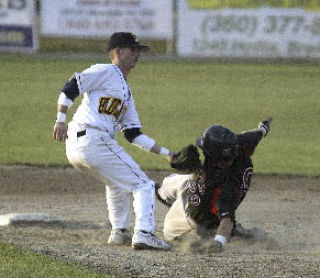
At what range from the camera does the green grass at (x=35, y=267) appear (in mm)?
5882

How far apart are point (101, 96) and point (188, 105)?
976cm

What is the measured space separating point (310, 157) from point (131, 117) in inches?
215

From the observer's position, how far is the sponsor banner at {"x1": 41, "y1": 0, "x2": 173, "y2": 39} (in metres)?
23.8

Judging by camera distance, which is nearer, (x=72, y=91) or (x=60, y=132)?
(x=60, y=132)

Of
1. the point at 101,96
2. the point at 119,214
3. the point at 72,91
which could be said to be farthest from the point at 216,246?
the point at 72,91

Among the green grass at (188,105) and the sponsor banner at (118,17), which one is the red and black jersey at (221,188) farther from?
the sponsor banner at (118,17)

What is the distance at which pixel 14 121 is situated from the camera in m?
14.9

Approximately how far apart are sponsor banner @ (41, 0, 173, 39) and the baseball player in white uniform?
1659cm

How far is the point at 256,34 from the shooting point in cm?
2272

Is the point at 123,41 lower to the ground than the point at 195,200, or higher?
higher

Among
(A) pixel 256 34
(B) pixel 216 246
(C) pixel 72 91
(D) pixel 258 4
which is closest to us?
(B) pixel 216 246

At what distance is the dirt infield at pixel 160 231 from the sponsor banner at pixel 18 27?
495 inches

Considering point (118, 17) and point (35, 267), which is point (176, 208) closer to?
point (35, 267)

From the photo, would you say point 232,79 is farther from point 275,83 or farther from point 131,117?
point 131,117
